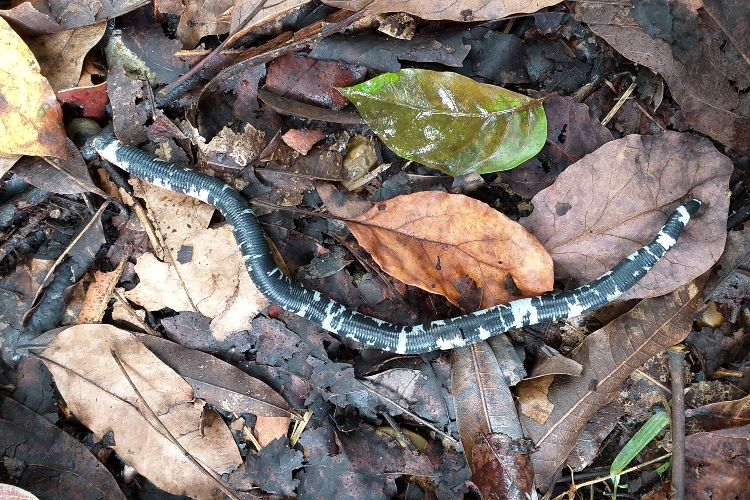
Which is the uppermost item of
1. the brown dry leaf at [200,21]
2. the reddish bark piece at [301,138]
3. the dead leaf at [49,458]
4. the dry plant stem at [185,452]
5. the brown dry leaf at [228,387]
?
the brown dry leaf at [200,21]

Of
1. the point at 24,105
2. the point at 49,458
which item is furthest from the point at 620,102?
the point at 49,458

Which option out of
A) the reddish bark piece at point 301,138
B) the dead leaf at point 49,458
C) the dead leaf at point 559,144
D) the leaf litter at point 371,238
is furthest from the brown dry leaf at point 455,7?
the dead leaf at point 49,458

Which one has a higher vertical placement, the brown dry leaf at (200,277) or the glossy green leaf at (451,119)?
the glossy green leaf at (451,119)

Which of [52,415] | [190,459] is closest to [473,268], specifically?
[190,459]

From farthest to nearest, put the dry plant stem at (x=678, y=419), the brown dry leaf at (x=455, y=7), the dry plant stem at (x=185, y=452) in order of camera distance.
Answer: the dry plant stem at (x=185, y=452) → the dry plant stem at (x=678, y=419) → the brown dry leaf at (x=455, y=7)

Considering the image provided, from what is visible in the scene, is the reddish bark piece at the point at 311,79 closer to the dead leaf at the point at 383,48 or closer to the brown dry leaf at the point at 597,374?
the dead leaf at the point at 383,48

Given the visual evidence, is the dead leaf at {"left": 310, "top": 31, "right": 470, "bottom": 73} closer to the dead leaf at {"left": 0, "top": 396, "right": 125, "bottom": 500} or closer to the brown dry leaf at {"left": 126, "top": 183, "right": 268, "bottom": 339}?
the brown dry leaf at {"left": 126, "top": 183, "right": 268, "bottom": 339}

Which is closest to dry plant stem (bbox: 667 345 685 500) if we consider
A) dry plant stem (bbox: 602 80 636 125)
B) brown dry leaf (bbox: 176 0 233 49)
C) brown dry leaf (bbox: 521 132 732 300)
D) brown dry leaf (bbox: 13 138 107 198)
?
brown dry leaf (bbox: 521 132 732 300)

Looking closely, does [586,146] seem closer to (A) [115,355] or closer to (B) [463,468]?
(B) [463,468]
